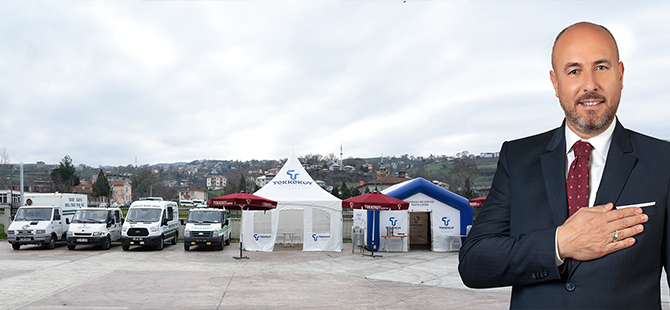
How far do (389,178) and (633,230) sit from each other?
5980 cm

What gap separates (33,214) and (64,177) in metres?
49.0

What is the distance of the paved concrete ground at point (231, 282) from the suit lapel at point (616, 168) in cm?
794

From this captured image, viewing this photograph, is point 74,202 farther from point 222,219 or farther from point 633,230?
point 633,230

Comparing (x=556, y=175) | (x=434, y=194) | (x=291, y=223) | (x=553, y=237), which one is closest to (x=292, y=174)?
(x=291, y=223)

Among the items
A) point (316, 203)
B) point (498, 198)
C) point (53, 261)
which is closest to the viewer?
point (498, 198)

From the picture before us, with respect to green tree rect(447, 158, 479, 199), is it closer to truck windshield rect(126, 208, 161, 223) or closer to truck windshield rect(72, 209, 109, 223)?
truck windshield rect(126, 208, 161, 223)

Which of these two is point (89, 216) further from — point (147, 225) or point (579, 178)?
point (579, 178)

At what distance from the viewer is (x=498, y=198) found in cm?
134

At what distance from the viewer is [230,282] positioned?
11250 mm

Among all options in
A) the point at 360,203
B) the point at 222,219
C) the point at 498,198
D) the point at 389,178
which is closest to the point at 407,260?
the point at 360,203

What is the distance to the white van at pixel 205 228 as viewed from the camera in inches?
730

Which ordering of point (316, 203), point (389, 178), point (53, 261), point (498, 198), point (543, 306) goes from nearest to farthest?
point (543, 306)
point (498, 198)
point (53, 261)
point (316, 203)
point (389, 178)

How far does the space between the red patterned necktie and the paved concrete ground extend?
26.0 ft

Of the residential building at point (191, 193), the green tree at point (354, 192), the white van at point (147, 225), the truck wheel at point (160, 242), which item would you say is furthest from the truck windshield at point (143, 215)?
the residential building at point (191, 193)
